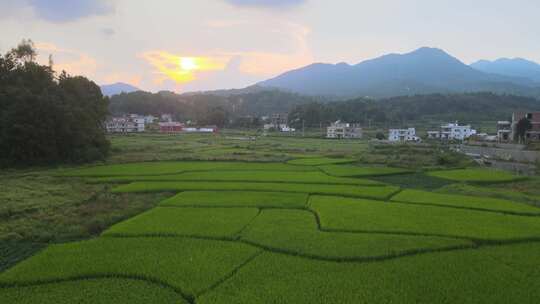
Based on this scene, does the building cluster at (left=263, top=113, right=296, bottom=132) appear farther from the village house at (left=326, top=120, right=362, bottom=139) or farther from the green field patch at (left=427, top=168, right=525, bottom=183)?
the green field patch at (left=427, top=168, right=525, bottom=183)

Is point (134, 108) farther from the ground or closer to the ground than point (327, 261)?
farther from the ground

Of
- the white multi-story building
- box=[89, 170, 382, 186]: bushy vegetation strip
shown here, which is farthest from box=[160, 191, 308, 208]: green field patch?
the white multi-story building

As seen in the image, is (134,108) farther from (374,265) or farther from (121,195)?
(374,265)

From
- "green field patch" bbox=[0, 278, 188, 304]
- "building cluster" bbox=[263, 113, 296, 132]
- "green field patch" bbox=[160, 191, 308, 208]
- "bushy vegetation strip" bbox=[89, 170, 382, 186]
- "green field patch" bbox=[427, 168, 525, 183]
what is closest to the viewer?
"green field patch" bbox=[0, 278, 188, 304]

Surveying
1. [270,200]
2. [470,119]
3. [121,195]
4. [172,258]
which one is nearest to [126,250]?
[172,258]

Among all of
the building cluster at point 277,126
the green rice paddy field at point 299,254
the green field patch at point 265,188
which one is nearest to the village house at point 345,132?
the building cluster at point 277,126

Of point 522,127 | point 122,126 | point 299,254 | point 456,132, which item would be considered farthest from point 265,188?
point 122,126

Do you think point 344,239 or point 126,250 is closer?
point 126,250
